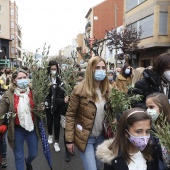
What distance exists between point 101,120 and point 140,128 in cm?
116

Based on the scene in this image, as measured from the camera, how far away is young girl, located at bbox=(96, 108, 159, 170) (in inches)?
86.8

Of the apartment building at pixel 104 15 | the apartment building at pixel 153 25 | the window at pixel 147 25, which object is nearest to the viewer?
the apartment building at pixel 153 25

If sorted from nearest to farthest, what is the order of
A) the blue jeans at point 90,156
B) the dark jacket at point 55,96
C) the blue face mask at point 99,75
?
1. the blue jeans at point 90,156
2. the blue face mask at point 99,75
3. the dark jacket at point 55,96

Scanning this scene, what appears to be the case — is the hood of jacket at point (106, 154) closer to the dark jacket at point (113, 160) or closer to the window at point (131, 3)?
the dark jacket at point (113, 160)

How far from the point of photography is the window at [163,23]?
68.8ft

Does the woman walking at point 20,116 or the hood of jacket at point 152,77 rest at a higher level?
the hood of jacket at point 152,77

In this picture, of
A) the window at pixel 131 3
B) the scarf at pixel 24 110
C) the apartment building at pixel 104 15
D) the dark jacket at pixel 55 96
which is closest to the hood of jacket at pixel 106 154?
the scarf at pixel 24 110

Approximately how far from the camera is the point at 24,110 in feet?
13.0

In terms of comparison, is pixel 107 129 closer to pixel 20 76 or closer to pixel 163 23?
pixel 20 76

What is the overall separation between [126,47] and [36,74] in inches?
619

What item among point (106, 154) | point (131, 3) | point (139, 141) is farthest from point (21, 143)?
point (131, 3)

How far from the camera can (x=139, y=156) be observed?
7.55 ft

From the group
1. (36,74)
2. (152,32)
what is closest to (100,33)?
(152,32)

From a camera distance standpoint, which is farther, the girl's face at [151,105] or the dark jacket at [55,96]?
the dark jacket at [55,96]
